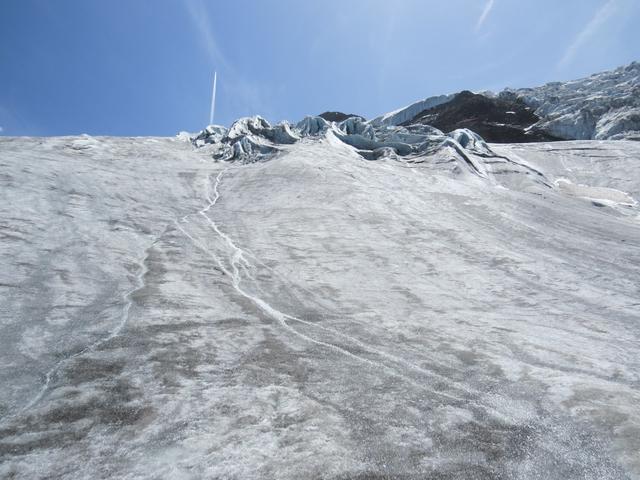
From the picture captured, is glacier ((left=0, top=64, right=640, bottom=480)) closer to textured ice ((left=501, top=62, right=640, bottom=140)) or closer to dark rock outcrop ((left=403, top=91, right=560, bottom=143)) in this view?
textured ice ((left=501, top=62, right=640, bottom=140))

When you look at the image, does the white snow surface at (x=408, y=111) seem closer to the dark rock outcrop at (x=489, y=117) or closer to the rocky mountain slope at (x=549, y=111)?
the rocky mountain slope at (x=549, y=111)

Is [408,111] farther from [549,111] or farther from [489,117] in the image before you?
[549,111]

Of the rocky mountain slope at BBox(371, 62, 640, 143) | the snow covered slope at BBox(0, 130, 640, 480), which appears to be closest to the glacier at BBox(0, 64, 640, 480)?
the snow covered slope at BBox(0, 130, 640, 480)

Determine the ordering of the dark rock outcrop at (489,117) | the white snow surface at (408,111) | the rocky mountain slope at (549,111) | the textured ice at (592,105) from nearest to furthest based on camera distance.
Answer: the textured ice at (592,105) → the rocky mountain slope at (549,111) → the dark rock outcrop at (489,117) → the white snow surface at (408,111)

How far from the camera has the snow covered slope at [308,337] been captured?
2.57 m

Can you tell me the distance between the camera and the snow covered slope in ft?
8.42

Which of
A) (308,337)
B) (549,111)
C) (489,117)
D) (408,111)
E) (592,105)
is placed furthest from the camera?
(408,111)

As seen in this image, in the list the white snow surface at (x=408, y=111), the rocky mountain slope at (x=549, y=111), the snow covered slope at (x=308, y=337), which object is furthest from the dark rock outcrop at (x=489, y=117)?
the snow covered slope at (x=308, y=337)

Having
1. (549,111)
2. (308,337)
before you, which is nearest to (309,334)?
(308,337)

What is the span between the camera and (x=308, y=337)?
177 inches

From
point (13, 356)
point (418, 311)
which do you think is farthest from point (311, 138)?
point (13, 356)

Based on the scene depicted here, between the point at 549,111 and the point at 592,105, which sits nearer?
the point at 592,105

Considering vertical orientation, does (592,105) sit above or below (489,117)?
below

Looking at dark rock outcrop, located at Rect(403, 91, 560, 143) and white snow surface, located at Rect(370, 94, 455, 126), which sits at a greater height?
white snow surface, located at Rect(370, 94, 455, 126)
